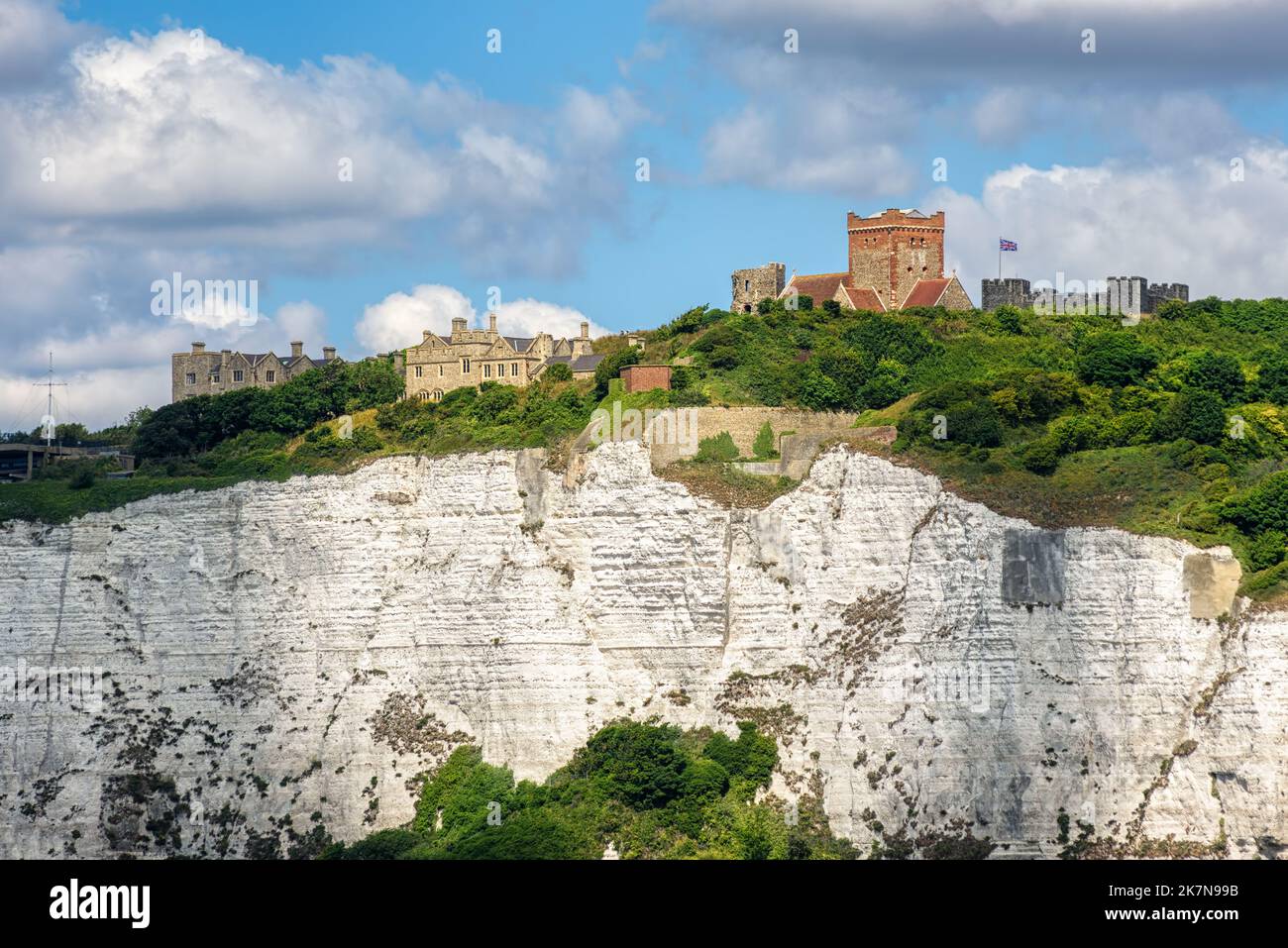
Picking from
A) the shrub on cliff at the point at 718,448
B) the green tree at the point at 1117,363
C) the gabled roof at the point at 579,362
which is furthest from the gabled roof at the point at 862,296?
the shrub on cliff at the point at 718,448

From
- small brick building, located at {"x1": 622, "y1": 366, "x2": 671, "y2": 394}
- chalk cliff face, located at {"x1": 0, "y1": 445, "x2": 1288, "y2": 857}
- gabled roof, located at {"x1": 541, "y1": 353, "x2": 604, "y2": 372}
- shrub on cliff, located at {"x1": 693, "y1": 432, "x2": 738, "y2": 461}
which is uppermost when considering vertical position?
gabled roof, located at {"x1": 541, "y1": 353, "x2": 604, "y2": 372}

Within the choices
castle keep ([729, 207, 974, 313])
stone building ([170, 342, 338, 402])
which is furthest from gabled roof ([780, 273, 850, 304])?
stone building ([170, 342, 338, 402])

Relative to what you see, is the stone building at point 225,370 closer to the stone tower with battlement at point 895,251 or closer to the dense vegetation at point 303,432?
the dense vegetation at point 303,432

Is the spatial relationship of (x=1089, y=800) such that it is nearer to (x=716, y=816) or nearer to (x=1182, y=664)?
(x=1182, y=664)

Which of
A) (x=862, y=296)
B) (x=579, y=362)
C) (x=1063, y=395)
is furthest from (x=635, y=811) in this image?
(x=862, y=296)

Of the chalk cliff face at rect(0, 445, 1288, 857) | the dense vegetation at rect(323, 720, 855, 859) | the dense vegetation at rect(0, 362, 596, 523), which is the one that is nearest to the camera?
the chalk cliff face at rect(0, 445, 1288, 857)

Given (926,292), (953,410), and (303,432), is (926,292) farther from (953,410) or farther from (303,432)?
(303,432)

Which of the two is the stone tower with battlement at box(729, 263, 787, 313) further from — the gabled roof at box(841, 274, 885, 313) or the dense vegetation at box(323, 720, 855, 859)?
the dense vegetation at box(323, 720, 855, 859)
